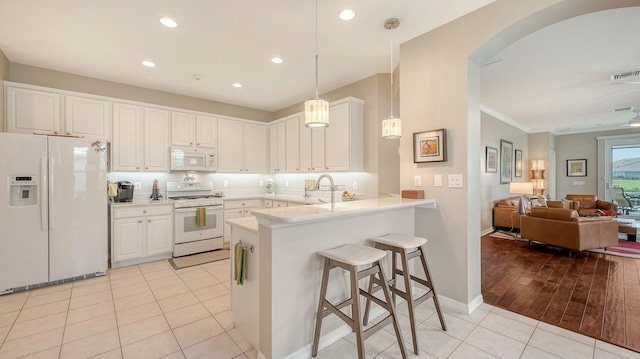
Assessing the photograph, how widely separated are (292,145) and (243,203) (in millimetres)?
1452

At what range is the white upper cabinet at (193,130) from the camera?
446 centimetres

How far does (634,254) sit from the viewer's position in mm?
4211

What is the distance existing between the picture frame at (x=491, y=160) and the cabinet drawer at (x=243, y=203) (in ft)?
16.2

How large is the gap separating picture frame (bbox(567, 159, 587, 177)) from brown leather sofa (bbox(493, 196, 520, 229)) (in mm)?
3935

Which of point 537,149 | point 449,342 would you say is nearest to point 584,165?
point 537,149

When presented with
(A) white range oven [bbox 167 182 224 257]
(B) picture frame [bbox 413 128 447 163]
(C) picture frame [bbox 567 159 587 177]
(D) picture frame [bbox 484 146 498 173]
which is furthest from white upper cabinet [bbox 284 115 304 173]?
(C) picture frame [bbox 567 159 587 177]

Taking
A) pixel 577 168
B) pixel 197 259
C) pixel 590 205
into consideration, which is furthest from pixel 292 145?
pixel 577 168

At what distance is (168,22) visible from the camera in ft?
8.36

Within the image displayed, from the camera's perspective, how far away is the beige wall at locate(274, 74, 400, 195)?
382 centimetres

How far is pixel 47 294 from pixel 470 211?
461 cm

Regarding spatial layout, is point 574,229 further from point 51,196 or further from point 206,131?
point 51,196

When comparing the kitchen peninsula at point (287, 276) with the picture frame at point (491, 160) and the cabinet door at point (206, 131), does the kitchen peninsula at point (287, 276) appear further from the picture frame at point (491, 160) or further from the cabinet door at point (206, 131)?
the picture frame at point (491, 160)

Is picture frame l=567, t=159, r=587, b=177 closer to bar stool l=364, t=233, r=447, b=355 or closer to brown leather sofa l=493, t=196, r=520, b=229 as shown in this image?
brown leather sofa l=493, t=196, r=520, b=229

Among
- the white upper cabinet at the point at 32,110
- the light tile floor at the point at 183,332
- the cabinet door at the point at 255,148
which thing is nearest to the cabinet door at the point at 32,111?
the white upper cabinet at the point at 32,110
